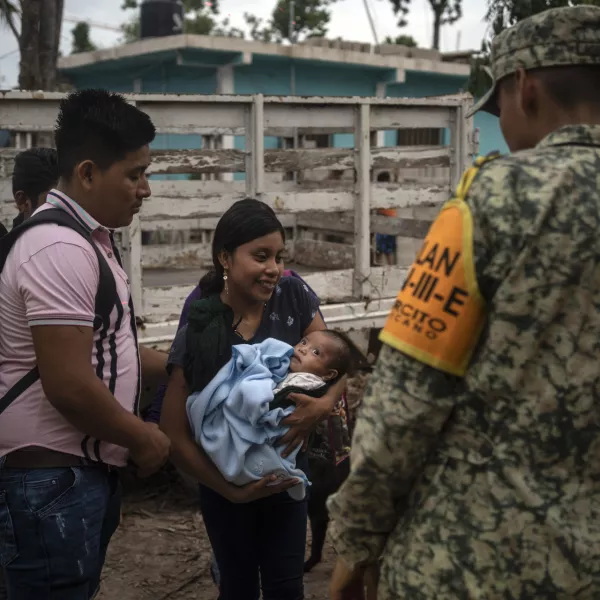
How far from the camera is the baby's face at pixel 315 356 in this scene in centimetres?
284

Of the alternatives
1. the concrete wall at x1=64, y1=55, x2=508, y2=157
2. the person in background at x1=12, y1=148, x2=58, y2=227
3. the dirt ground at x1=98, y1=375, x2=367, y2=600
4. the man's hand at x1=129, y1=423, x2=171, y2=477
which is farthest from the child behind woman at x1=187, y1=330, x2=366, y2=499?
the concrete wall at x1=64, y1=55, x2=508, y2=157

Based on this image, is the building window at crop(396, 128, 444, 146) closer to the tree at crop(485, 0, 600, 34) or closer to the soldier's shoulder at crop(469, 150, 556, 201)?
the tree at crop(485, 0, 600, 34)

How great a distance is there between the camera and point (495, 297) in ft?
5.00

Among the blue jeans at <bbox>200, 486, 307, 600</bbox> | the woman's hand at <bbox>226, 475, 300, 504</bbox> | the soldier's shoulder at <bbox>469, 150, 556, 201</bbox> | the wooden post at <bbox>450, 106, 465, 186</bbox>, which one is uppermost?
the wooden post at <bbox>450, 106, 465, 186</bbox>

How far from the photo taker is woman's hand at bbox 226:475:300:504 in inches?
106

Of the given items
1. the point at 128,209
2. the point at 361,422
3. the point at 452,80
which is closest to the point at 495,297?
the point at 361,422

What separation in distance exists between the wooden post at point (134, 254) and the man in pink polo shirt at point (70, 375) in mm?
2590

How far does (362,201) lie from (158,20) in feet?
36.5

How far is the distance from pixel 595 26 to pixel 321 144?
11118mm

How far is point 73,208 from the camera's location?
2.42 meters

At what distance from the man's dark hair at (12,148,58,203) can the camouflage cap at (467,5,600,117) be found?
306 centimetres

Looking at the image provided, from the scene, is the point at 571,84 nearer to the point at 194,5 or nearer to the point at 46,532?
the point at 46,532

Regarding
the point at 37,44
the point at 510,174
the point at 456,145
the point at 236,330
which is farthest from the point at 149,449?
the point at 37,44

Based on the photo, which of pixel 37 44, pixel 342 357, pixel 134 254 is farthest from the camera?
pixel 37 44
